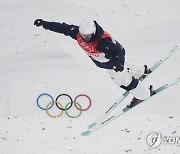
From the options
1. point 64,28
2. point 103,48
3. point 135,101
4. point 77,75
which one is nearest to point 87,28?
point 103,48

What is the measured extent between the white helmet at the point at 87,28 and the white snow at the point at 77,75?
2645 mm

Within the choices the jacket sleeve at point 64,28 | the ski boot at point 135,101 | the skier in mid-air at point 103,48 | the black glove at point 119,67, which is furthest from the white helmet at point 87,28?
the ski boot at point 135,101

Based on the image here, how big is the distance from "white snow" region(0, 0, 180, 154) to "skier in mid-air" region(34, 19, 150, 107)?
3.59 feet

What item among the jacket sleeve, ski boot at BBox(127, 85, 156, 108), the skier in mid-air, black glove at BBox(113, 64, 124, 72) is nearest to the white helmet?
the skier in mid-air

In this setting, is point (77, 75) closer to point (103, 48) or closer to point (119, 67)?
point (103, 48)

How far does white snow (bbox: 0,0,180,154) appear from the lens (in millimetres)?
11148

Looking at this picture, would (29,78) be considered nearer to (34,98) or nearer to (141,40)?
(34,98)

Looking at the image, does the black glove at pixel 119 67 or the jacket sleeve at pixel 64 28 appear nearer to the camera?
the black glove at pixel 119 67

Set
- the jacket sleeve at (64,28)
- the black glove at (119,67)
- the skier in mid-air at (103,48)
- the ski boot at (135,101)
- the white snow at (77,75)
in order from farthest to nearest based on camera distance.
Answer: the white snow at (77,75), the ski boot at (135,101), the jacket sleeve at (64,28), the skier in mid-air at (103,48), the black glove at (119,67)

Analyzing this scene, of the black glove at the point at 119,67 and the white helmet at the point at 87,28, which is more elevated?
the white helmet at the point at 87,28

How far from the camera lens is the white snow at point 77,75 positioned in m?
11.1

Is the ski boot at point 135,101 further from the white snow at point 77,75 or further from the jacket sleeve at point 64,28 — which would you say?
the jacket sleeve at point 64,28

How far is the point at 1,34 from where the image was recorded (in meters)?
12.5

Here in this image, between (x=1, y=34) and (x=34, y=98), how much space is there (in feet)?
5.96
